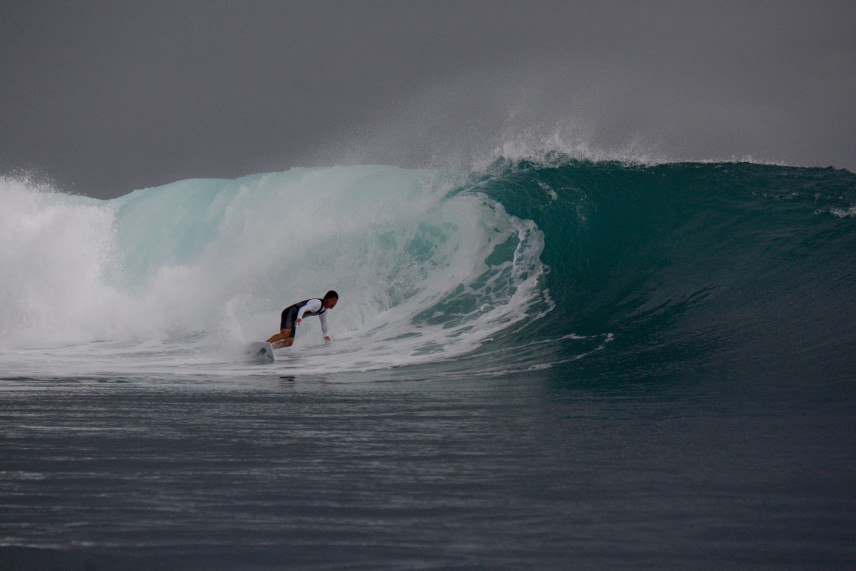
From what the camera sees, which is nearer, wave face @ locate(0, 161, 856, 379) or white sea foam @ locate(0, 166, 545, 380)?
wave face @ locate(0, 161, 856, 379)

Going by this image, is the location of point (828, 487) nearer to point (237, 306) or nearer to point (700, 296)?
point (700, 296)

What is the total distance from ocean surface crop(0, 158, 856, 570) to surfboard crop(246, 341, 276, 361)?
112 mm

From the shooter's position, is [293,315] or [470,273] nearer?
[293,315]

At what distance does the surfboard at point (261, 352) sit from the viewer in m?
8.48

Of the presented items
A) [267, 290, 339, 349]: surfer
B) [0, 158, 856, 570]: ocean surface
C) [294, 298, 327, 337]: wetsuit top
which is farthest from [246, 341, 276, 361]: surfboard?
[294, 298, 327, 337]: wetsuit top

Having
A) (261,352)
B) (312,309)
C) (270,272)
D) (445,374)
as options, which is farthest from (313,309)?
(270,272)

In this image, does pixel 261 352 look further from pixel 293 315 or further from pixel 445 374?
pixel 445 374

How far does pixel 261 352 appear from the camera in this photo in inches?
336

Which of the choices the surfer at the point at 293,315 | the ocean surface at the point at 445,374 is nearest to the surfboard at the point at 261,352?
the ocean surface at the point at 445,374

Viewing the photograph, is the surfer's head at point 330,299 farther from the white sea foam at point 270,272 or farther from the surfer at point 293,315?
the white sea foam at point 270,272

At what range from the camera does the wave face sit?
7.80 m

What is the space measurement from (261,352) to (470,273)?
3.75 metres

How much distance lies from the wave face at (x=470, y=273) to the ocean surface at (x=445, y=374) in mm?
50

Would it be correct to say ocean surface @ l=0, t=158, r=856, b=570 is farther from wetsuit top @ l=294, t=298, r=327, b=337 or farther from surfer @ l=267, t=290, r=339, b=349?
wetsuit top @ l=294, t=298, r=327, b=337
